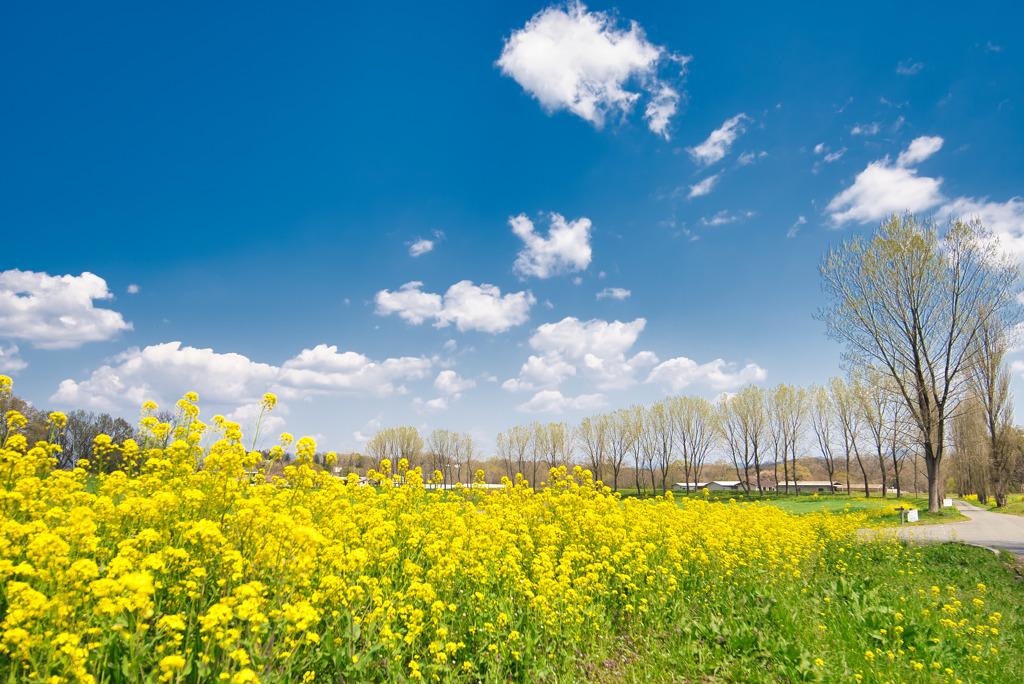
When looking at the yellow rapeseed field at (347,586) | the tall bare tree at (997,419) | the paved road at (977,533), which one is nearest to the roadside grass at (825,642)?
the yellow rapeseed field at (347,586)

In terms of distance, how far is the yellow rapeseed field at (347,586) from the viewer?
112 inches

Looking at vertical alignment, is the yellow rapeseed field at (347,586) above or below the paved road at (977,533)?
above

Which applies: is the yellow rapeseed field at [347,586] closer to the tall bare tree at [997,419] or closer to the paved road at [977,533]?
the paved road at [977,533]

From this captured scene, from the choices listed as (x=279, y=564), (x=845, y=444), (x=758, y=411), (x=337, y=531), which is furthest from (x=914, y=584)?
(x=845, y=444)

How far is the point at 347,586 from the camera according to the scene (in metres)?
3.74

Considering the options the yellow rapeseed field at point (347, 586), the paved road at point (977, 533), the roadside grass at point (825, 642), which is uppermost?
the yellow rapeseed field at point (347, 586)

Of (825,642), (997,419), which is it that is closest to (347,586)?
(825,642)

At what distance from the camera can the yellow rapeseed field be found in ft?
9.37

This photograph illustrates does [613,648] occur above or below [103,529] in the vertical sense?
below

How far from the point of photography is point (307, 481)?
5.20 m

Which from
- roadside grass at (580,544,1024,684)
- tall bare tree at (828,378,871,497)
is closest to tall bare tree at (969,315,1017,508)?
tall bare tree at (828,378,871,497)

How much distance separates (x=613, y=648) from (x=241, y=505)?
4000 mm

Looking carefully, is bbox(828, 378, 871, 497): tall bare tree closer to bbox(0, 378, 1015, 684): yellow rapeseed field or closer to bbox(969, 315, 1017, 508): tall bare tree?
bbox(969, 315, 1017, 508): tall bare tree

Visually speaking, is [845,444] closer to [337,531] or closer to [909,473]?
[909,473]
